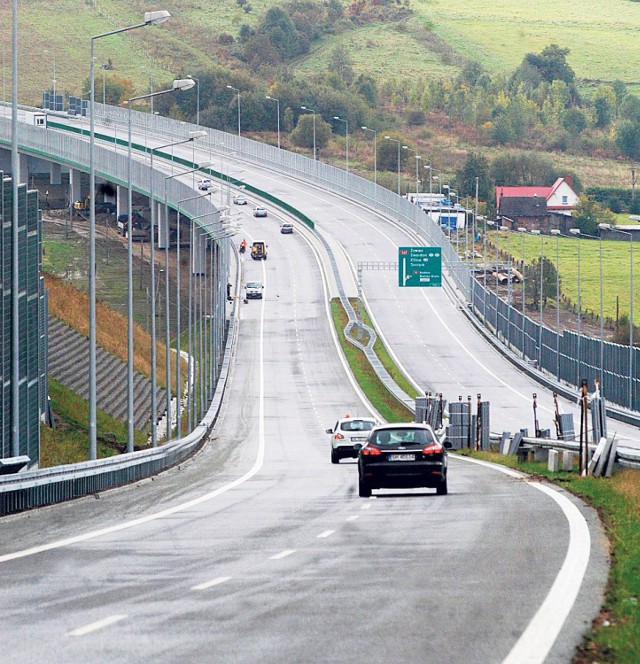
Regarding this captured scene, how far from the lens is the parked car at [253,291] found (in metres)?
126

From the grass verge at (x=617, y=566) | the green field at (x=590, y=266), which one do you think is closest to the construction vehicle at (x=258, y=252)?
the green field at (x=590, y=266)

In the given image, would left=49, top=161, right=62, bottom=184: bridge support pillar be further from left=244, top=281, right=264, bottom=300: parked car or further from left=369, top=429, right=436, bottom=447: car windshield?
left=369, top=429, right=436, bottom=447: car windshield

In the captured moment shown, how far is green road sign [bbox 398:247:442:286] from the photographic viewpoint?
115125 mm

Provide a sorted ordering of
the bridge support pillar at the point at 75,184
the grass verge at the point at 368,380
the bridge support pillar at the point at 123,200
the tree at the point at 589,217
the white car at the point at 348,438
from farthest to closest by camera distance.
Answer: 1. the tree at the point at 589,217
2. the bridge support pillar at the point at 75,184
3. the bridge support pillar at the point at 123,200
4. the grass verge at the point at 368,380
5. the white car at the point at 348,438

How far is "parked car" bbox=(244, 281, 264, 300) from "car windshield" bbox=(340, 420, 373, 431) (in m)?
78.7

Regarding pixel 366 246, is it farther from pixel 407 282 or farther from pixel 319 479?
pixel 319 479

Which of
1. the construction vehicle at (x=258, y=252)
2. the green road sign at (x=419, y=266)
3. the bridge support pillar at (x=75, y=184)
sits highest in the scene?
the bridge support pillar at (x=75, y=184)

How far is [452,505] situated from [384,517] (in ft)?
8.42

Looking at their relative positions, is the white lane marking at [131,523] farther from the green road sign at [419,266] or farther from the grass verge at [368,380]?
the green road sign at [419,266]

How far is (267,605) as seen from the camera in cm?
1286

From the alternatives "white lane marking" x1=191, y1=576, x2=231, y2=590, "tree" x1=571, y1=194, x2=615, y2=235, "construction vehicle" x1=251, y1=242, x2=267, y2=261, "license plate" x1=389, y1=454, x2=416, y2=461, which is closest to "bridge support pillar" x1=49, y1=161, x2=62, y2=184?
"construction vehicle" x1=251, y1=242, x2=267, y2=261

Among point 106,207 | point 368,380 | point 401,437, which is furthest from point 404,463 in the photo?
point 106,207

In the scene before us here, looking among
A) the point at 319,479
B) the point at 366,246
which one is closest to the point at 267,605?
the point at 319,479

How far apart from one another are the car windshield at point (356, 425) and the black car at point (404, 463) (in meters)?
18.1
